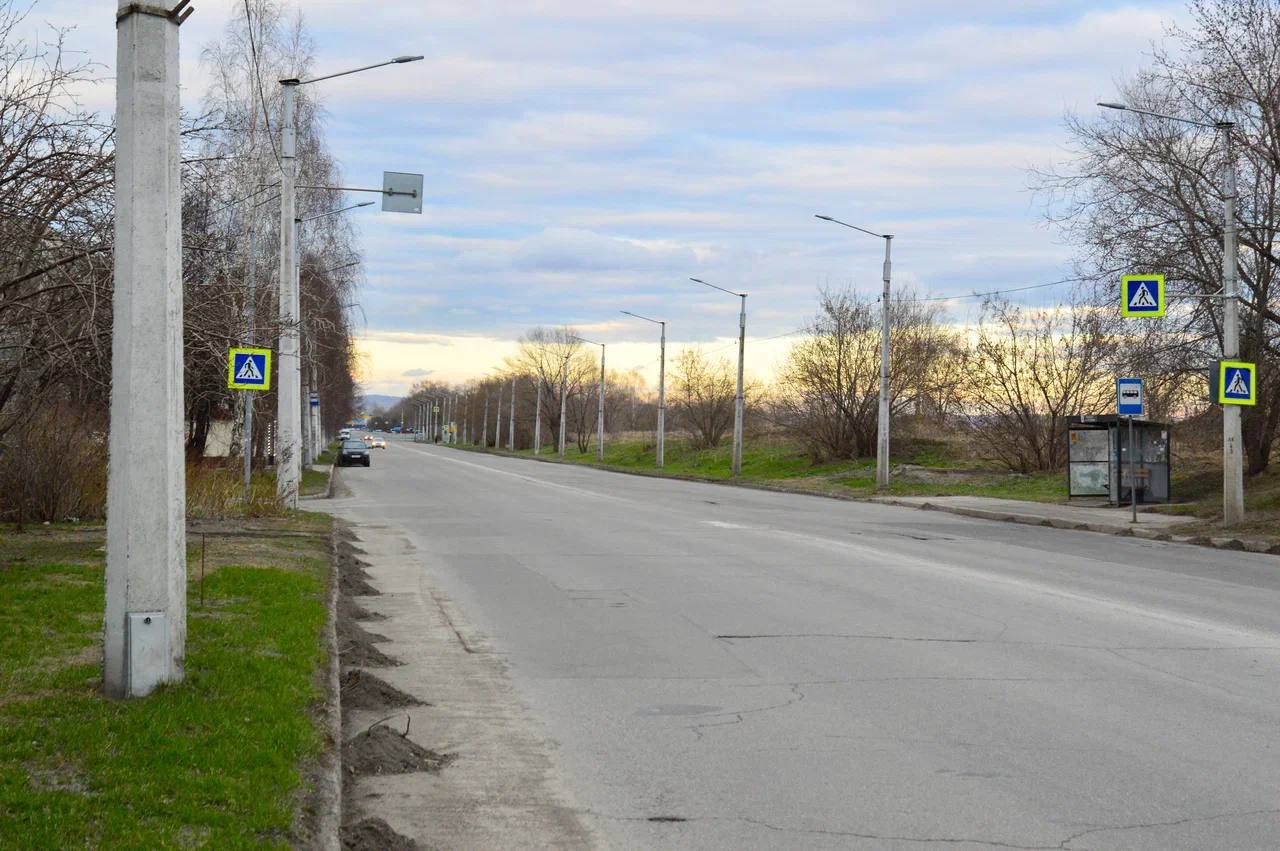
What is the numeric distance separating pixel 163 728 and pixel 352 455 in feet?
190

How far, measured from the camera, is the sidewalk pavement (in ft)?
70.2

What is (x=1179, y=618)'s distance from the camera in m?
11.9

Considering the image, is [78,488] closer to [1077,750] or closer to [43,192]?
[43,192]

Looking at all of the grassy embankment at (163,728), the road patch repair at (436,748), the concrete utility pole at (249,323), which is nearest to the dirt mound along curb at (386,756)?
the road patch repair at (436,748)

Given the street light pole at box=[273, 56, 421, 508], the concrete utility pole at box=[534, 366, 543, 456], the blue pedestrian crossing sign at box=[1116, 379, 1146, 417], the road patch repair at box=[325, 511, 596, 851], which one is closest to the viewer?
the road patch repair at box=[325, 511, 596, 851]

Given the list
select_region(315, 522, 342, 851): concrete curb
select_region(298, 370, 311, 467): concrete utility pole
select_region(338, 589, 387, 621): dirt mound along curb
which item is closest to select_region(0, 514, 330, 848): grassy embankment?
select_region(315, 522, 342, 851): concrete curb

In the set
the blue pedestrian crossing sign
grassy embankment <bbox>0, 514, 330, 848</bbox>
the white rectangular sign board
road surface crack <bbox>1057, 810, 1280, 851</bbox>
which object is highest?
the white rectangular sign board

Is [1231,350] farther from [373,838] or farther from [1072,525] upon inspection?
[373,838]

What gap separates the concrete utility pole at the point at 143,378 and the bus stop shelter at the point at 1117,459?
2670cm

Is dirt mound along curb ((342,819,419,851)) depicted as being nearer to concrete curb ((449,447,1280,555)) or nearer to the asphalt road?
the asphalt road

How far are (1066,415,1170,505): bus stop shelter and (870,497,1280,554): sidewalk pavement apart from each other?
1353 mm

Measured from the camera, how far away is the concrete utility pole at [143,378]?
687 cm

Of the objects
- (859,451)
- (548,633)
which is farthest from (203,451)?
(548,633)

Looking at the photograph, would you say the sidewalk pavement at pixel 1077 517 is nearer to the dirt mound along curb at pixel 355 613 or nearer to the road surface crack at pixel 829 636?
the road surface crack at pixel 829 636
